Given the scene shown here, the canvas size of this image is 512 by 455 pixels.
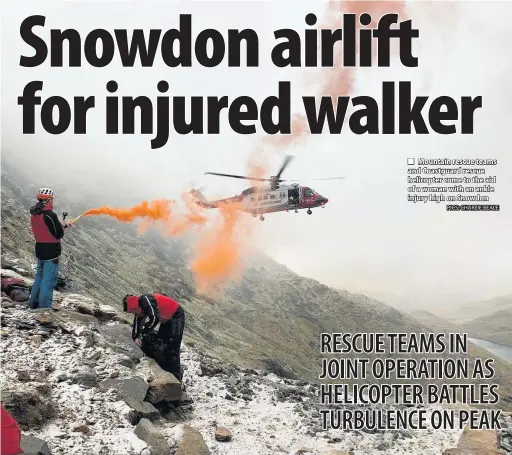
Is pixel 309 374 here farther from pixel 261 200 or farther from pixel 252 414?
pixel 252 414

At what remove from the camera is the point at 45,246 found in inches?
484

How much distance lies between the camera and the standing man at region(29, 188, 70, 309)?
39.5ft

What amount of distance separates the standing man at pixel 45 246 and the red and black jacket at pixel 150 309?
2488 millimetres

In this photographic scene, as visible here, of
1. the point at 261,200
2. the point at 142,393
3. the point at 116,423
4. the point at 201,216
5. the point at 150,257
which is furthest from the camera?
the point at 150,257

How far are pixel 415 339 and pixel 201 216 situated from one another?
1110 inches

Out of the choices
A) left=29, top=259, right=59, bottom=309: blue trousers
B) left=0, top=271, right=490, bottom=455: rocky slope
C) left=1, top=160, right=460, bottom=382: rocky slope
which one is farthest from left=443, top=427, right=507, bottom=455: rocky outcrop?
left=1, top=160, right=460, bottom=382: rocky slope

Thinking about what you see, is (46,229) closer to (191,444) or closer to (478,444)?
(191,444)

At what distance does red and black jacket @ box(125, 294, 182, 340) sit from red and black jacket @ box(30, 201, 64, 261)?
2.83 m

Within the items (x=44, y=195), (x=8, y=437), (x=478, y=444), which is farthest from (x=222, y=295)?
(x=8, y=437)

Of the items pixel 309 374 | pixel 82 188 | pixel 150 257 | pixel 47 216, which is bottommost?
pixel 309 374

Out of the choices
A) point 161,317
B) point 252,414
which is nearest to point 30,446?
point 161,317

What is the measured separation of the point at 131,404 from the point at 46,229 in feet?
17.7

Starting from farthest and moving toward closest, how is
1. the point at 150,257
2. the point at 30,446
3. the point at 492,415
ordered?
1. the point at 150,257
2. the point at 492,415
3. the point at 30,446

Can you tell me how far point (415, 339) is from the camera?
457 inches
